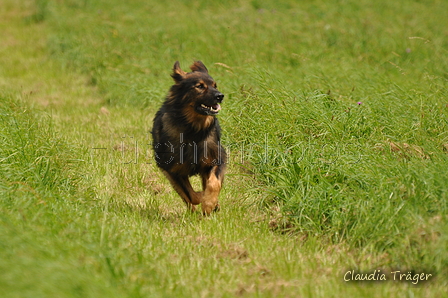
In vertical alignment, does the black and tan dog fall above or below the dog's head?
below

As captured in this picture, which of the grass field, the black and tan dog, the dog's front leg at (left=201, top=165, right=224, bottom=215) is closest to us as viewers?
the grass field

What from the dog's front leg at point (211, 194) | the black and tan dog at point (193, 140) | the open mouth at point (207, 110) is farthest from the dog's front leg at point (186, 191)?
the open mouth at point (207, 110)

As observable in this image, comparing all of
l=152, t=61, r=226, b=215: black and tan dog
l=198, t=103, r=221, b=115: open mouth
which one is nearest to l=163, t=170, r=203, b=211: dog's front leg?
l=152, t=61, r=226, b=215: black and tan dog

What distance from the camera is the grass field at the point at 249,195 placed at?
3.33m

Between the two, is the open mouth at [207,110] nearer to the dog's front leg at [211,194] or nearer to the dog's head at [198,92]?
the dog's head at [198,92]

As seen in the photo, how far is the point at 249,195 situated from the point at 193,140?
0.73 metres

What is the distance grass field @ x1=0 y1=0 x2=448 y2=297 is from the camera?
3.33 metres

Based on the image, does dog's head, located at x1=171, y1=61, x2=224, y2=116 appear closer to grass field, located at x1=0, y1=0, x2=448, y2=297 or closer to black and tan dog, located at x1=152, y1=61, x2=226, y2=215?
black and tan dog, located at x1=152, y1=61, x2=226, y2=215

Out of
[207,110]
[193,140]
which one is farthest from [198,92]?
[193,140]

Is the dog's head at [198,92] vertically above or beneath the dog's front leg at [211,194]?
above

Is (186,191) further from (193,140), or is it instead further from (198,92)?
(198,92)

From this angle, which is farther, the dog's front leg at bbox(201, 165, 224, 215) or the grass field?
the dog's front leg at bbox(201, 165, 224, 215)

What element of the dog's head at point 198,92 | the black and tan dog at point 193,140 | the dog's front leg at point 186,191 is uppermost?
the dog's head at point 198,92

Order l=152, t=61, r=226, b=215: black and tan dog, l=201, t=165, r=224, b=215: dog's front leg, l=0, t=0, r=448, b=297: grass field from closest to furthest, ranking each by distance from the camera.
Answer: l=0, t=0, r=448, b=297: grass field, l=201, t=165, r=224, b=215: dog's front leg, l=152, t=61, r=226, b=215: black and tan dog
